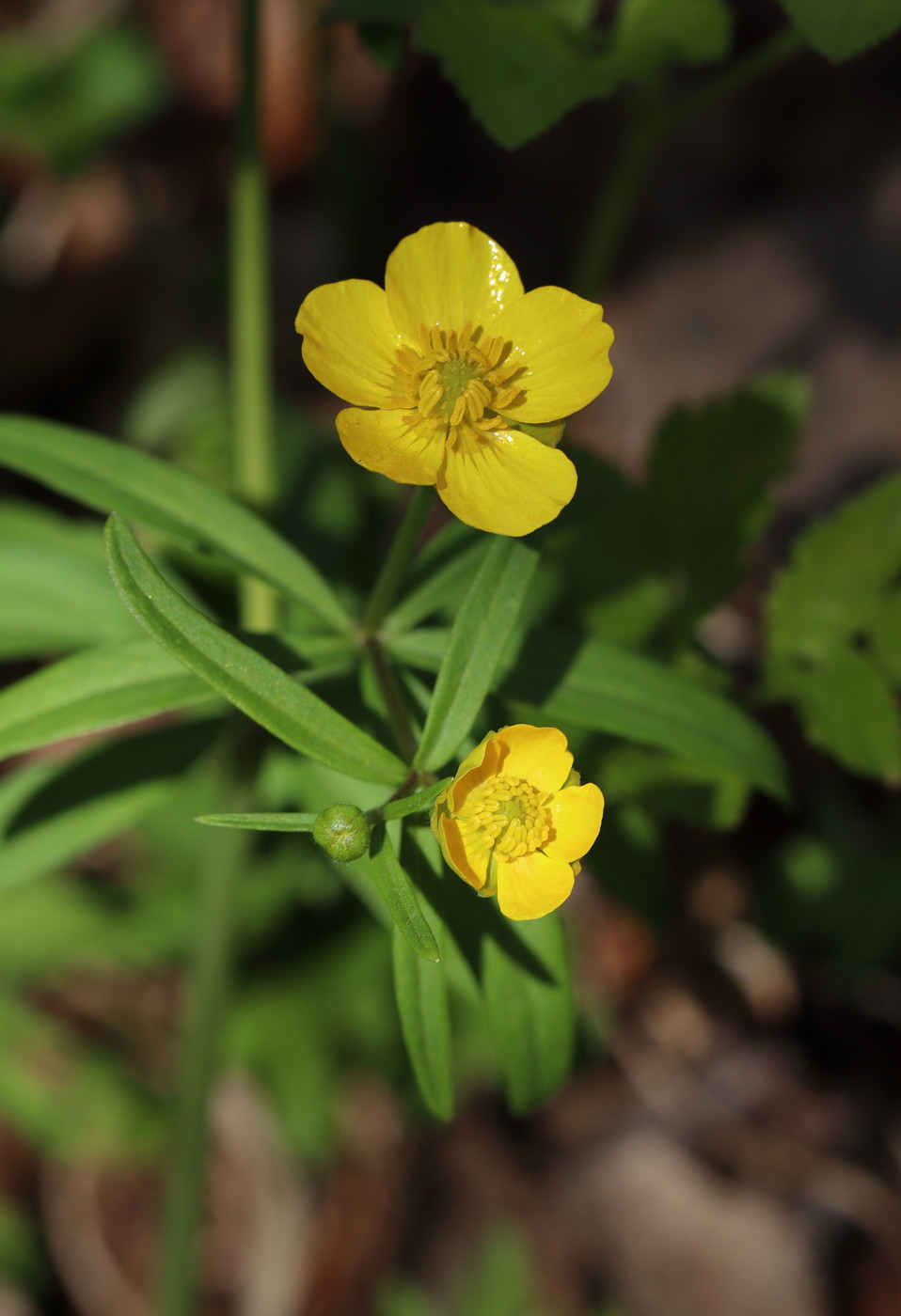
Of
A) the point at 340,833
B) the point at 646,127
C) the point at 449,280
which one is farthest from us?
the point at 646,127

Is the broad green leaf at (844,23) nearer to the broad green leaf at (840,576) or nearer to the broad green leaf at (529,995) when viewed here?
the broad green leaf at (840,576)

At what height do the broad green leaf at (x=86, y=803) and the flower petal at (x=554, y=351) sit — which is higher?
the flower petal at (x=554, y=351)

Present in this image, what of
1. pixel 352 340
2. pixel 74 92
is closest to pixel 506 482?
pixel 352 340

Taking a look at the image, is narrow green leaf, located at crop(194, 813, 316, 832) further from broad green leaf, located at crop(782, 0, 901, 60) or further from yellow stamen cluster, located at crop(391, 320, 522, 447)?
broad green leaf, located at crop(782, 0, 901, 60)

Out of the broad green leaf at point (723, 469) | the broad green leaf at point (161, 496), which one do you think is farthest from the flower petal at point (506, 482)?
the broad green leaf at point (723, 469)

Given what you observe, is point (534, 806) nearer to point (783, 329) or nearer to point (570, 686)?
point (570, 686)

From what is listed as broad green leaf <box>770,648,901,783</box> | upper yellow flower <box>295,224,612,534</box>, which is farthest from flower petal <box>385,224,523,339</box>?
broad green leaf <box>770,648,901,783</box>

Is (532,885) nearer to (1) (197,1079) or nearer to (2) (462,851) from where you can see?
(2) (462,851)
